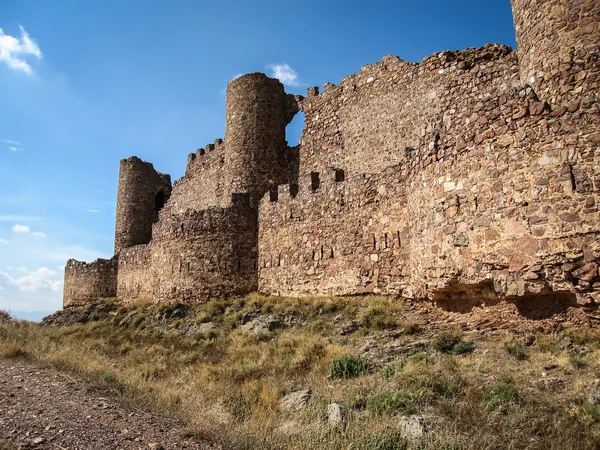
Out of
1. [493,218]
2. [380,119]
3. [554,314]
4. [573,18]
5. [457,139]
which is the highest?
[380,119]

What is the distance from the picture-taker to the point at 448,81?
1563 cm

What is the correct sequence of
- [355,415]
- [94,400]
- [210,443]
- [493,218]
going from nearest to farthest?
1. [210,443]
2. [355,415]
3. [94,400]
4. [493,218]

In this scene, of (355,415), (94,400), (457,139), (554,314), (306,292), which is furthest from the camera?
(306,292)

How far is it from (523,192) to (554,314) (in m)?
1.86

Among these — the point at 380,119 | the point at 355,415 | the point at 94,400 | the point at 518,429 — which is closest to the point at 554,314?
the point at 518,429

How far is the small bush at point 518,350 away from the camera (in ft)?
23.3

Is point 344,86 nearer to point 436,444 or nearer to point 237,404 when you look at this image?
point 237,404

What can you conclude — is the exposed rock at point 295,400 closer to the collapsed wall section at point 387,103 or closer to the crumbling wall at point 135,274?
the collapsed wall section at point 387,103

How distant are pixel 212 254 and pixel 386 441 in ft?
41.4

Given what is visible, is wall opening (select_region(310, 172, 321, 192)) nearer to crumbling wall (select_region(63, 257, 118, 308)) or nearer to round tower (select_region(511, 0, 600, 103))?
round tower (select_region(511, 0, 600, 103))

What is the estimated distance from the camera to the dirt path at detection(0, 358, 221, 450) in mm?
5240

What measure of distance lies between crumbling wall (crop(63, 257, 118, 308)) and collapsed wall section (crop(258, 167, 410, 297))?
12611 mm

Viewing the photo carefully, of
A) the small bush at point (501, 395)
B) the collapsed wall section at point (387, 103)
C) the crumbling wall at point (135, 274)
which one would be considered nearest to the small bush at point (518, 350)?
the small bush at point (501, 395)

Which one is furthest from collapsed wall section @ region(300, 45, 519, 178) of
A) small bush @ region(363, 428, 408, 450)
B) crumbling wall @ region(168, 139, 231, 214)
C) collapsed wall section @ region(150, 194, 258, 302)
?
small bush @ region(363, 428, 408, 450)
